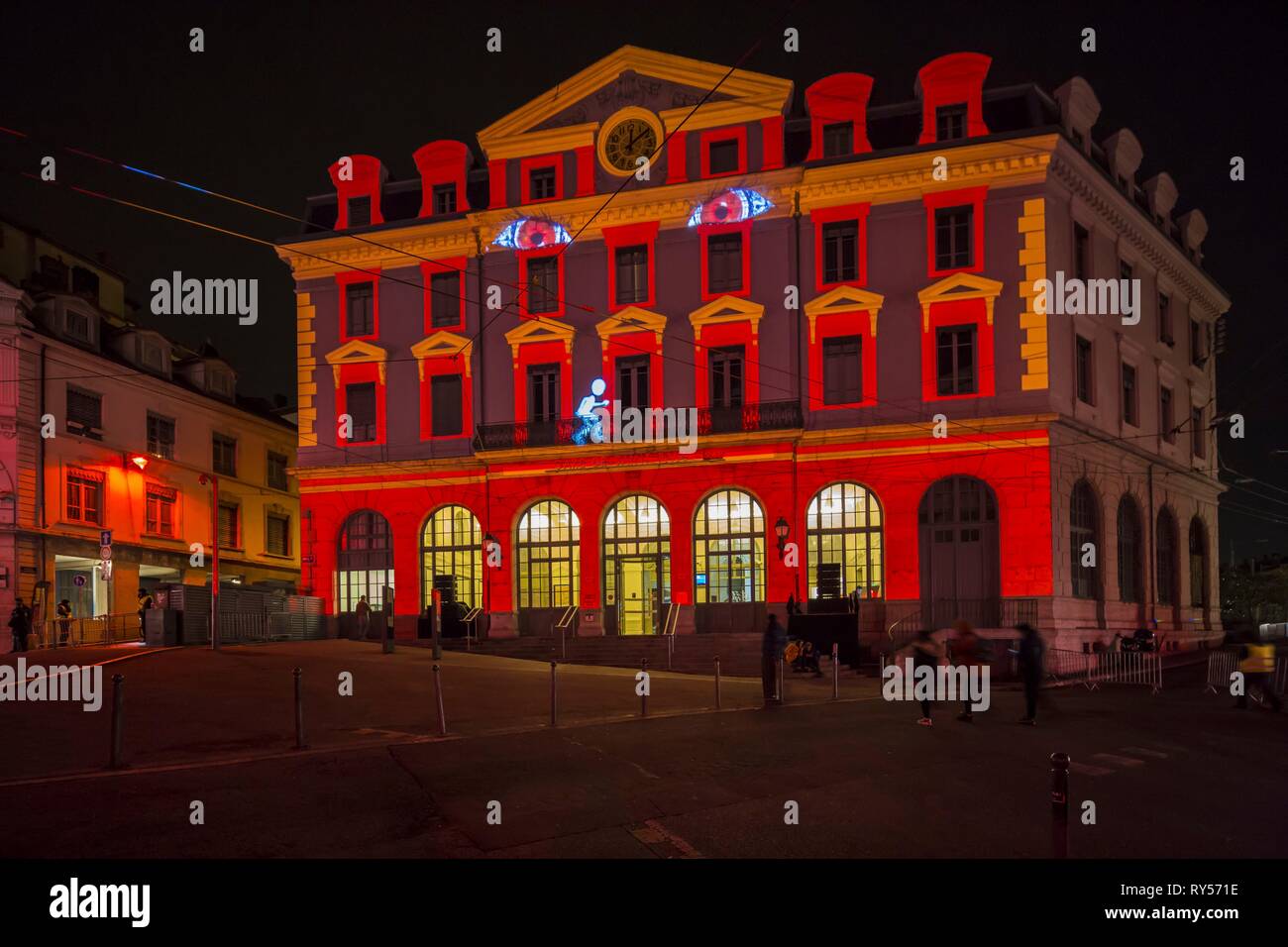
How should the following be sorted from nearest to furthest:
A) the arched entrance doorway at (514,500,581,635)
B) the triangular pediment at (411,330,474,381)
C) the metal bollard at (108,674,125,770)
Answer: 1. the metal bollard at (108,674,125,770)
2. the arched entrance doorway at (514,500,581,635)
3. the triangular pediment at (411,330,474,381)

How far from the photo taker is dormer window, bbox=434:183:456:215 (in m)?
36.5

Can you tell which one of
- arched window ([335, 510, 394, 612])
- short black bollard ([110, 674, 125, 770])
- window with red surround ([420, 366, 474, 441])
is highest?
window with red surround ([420, 366, 474, 441])

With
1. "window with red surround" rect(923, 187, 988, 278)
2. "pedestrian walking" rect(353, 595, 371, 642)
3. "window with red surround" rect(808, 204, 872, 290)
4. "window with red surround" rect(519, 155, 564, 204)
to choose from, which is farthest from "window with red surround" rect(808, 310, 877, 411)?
"pedestrian walking" rect(353, 595, 371, 642)

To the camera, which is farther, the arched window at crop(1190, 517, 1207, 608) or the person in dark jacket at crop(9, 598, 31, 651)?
the arched window at crop(1190, 517, 1207, 608)

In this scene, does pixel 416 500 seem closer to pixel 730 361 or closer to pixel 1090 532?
pixel 730 361

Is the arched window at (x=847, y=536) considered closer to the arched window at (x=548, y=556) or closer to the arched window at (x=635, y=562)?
the arched window at (x=635, y=562)

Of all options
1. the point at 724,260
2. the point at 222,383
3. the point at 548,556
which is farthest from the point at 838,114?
the point at 222,383

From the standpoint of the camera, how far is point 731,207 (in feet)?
107

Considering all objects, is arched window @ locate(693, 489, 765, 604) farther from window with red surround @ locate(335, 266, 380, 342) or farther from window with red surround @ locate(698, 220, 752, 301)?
window with red surround @ locate(335, 266, 380, 342)

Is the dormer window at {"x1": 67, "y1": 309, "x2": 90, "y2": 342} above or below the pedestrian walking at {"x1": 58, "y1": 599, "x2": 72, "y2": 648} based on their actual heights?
above

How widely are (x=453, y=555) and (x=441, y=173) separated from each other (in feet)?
43.3

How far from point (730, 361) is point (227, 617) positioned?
16541mm

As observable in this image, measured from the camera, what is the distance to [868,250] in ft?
104

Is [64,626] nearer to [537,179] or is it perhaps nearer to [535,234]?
[535,234]
